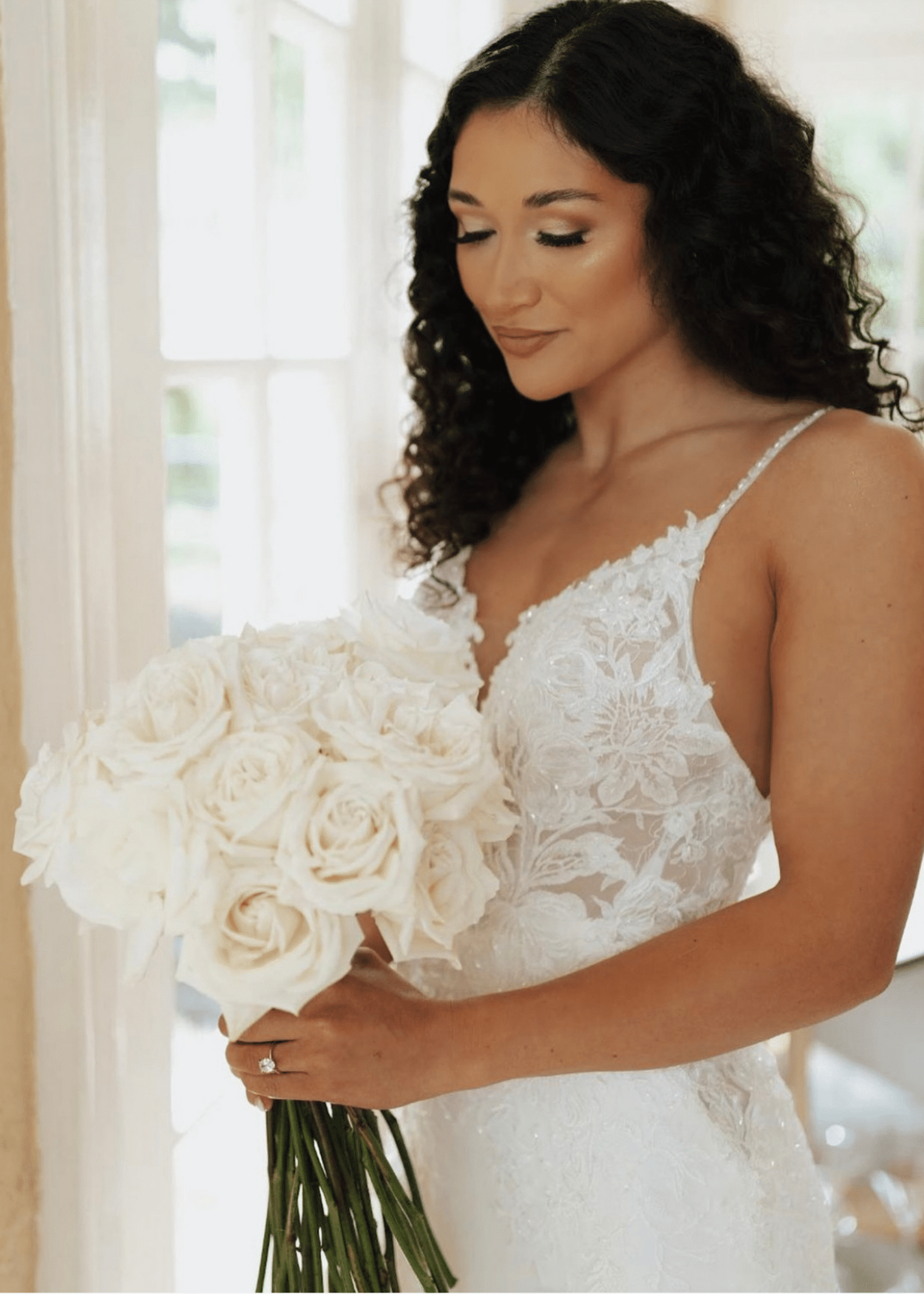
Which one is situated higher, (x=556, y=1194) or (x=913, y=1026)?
(x=556, y=1194)

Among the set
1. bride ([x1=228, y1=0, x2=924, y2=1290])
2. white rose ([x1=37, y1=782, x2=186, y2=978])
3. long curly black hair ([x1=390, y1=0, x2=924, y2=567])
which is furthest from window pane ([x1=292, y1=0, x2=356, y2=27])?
white rose ([x1=37, y1=782, x2=186, y2=978])

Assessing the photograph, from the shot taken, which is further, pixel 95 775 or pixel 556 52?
pixel 556 52

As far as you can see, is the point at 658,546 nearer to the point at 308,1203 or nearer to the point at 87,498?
the point at 87,498

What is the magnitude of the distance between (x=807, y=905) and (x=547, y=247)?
0.74 meters

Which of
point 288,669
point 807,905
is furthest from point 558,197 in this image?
point 807,905

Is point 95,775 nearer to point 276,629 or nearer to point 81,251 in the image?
point 276,629

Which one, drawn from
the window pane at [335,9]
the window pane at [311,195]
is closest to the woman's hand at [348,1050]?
the window pane at [311,195]

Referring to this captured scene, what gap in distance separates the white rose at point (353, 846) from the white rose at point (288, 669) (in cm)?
8

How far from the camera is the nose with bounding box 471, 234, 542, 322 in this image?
142cm

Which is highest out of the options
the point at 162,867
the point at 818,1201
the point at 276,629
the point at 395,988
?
the point at 276,629

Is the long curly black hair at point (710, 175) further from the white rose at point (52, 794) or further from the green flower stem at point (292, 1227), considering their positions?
the green flower stem at point (292, 1227)

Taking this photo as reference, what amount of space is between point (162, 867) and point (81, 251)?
613mm

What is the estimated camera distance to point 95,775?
38.7 inches

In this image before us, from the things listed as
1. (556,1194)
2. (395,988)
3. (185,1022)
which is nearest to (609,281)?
(395,988)
